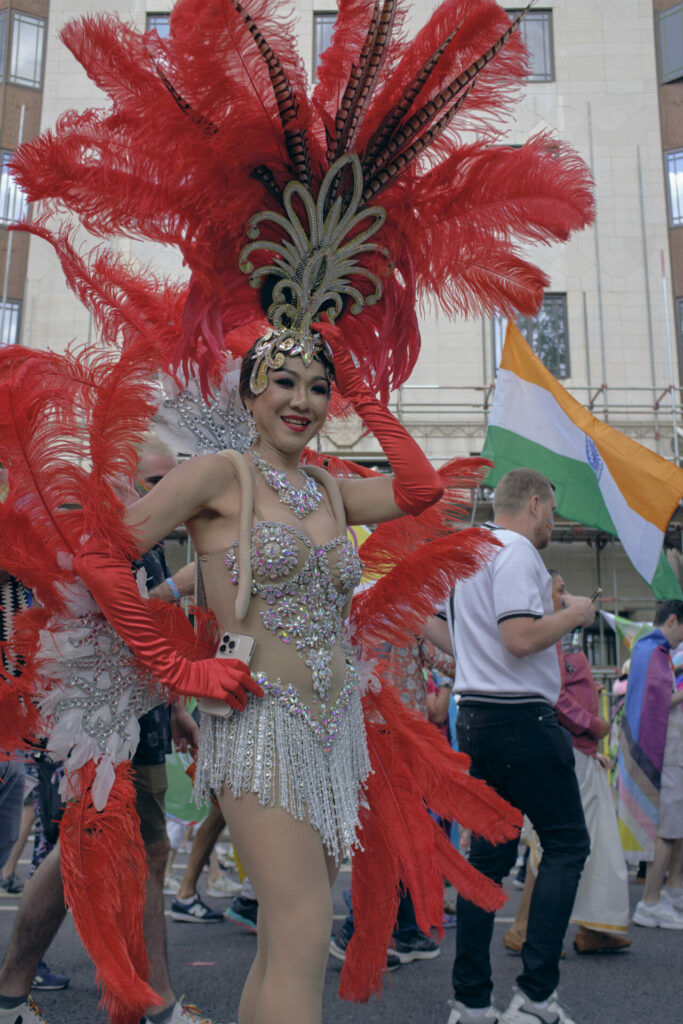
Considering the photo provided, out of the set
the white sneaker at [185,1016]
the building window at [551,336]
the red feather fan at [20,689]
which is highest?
the building window at [551,336]

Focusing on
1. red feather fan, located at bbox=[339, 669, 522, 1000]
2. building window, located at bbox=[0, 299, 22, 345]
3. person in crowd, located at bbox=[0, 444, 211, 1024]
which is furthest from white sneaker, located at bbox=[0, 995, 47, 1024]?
building window, located at bbox=[0, 299, 22, 345]

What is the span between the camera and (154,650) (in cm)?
232

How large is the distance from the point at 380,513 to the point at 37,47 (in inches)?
695

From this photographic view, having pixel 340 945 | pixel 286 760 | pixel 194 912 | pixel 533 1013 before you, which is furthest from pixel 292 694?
pixel 194 912

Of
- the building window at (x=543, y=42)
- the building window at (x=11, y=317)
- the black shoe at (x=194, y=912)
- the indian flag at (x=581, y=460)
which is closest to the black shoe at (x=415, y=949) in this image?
the black shoe at (x=194, y=912)

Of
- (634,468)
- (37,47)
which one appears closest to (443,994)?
(634,468)

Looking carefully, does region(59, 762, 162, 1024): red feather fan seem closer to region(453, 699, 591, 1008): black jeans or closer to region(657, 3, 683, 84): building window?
region(453, 699, 591, 1008): black jeans

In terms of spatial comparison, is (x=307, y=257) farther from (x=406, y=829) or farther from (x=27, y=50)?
(x=27, y=50)

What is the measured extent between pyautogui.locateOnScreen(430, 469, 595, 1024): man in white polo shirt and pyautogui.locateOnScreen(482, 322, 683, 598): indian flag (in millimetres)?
4241

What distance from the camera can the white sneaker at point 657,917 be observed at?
562 cm

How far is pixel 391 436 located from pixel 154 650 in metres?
0.88

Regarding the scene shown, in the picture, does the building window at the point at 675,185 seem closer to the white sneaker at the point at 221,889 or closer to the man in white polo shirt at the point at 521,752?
the white sneaker at the point at 221,889

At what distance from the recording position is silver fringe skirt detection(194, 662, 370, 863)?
7.66 ft

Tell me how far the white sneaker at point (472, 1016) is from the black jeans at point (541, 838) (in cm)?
2
